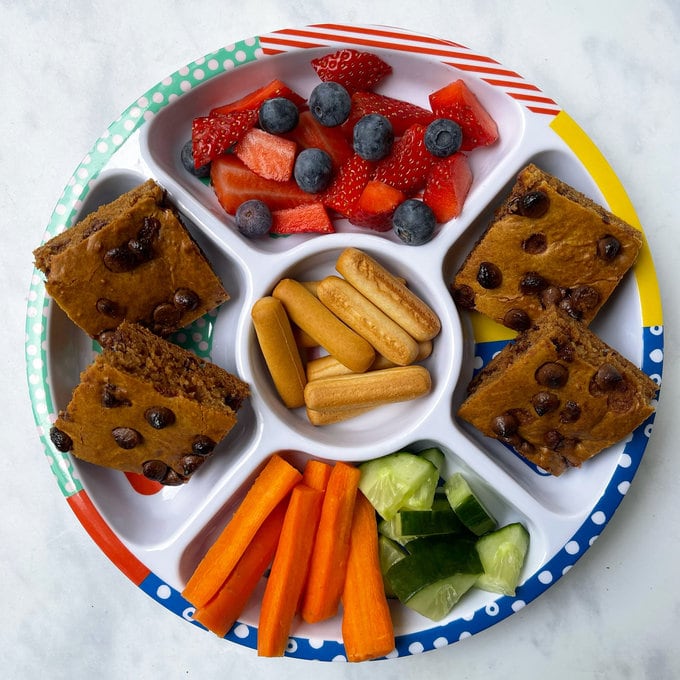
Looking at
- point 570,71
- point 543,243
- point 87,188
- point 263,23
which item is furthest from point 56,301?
point 570,71

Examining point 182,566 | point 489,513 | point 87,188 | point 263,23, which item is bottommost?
point 489,513

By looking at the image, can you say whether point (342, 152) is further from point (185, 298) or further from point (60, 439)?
point (60, 439)

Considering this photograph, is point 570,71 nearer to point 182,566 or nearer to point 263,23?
point 263,23

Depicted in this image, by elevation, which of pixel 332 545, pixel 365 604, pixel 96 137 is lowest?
pixel 365 604

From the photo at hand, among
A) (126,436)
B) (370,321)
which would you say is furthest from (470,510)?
(126,436)

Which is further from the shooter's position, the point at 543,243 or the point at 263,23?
the point at 263,23

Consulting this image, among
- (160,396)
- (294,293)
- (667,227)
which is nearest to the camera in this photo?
(160,396)
